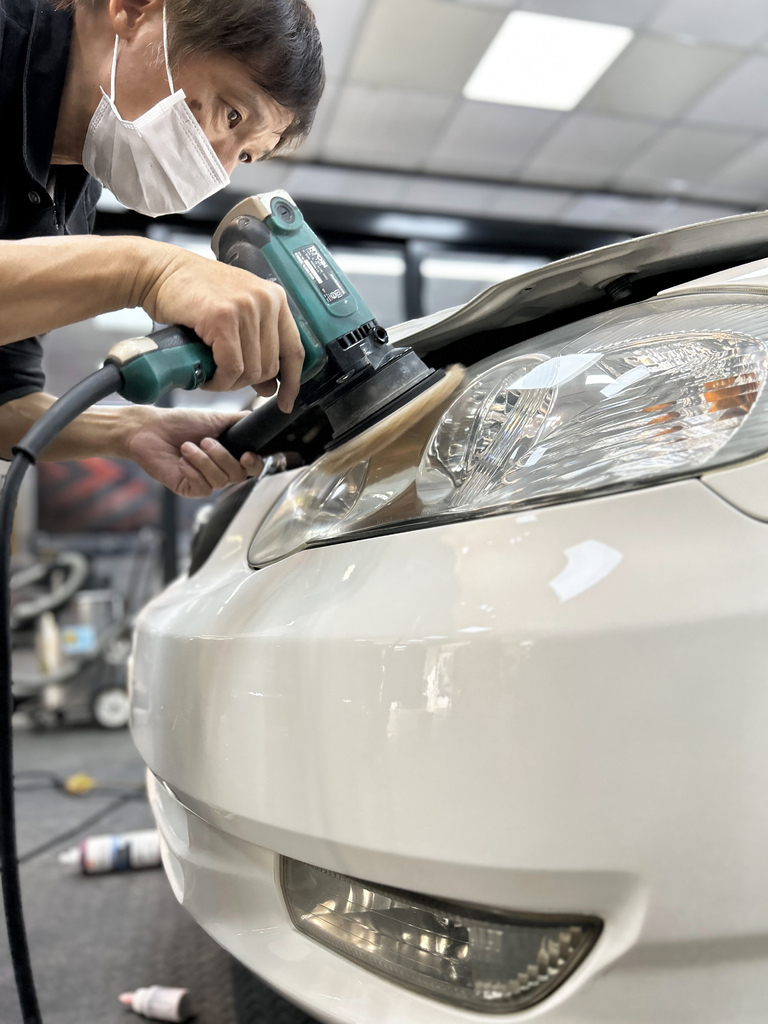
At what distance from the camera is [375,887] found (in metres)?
0.58

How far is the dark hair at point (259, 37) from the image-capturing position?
0.92 meters

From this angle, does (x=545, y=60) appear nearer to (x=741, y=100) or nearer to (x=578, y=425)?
(x=741, y=100)

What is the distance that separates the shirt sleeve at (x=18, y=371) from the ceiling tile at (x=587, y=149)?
180 inches

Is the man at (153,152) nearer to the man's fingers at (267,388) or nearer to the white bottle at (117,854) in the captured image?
the man's fingers at (267,388)

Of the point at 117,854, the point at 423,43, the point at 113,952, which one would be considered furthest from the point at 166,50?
the point at 423,43

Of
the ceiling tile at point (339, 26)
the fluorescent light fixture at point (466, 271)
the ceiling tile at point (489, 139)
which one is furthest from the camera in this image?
the fluorescent light fixture at point (466, 271)

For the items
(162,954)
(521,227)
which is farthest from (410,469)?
(521,227)

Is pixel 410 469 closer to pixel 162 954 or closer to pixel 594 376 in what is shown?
pixel 594 376

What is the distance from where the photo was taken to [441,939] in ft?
1.82

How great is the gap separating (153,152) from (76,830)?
1.65m

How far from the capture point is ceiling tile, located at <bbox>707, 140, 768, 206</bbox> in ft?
18.2

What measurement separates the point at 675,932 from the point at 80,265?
708mm

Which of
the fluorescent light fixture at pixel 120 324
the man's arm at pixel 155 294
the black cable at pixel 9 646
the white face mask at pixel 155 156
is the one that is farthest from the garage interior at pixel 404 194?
the fluorescent light fixture at pixel 120 324

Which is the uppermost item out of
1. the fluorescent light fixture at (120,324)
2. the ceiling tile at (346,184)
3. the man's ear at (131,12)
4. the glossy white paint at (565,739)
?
the ceiling tile at (346,184)
